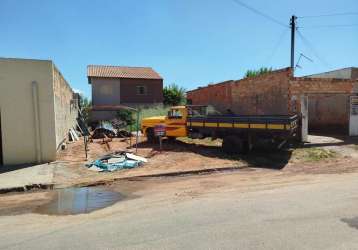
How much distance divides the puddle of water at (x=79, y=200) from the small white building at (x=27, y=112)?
3.96 metres

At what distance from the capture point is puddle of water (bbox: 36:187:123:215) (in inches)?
299

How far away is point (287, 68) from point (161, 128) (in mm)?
7176

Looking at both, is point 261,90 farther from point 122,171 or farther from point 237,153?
point 122,171

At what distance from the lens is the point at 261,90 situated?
65.6ft

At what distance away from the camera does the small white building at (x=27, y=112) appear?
41.3 ft

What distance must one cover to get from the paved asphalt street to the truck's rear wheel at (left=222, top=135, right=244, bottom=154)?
651 cm

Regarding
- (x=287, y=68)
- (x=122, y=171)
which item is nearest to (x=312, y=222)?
(x=122, y=171)

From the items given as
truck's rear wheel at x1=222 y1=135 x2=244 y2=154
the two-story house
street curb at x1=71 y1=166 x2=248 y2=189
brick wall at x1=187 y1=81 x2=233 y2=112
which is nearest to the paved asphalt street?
street curb at x1=71 y1=166 x2=248 y2=189

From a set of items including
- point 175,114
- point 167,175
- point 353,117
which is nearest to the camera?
point 167,175

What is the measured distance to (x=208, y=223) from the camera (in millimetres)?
5918

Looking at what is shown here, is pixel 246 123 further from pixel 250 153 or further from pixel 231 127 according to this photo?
pixel 250 153

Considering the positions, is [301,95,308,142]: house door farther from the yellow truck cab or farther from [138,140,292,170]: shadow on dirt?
the yellow truck cab

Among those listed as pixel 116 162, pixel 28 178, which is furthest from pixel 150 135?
pixel 28 178

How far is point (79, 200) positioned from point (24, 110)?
228 inches
